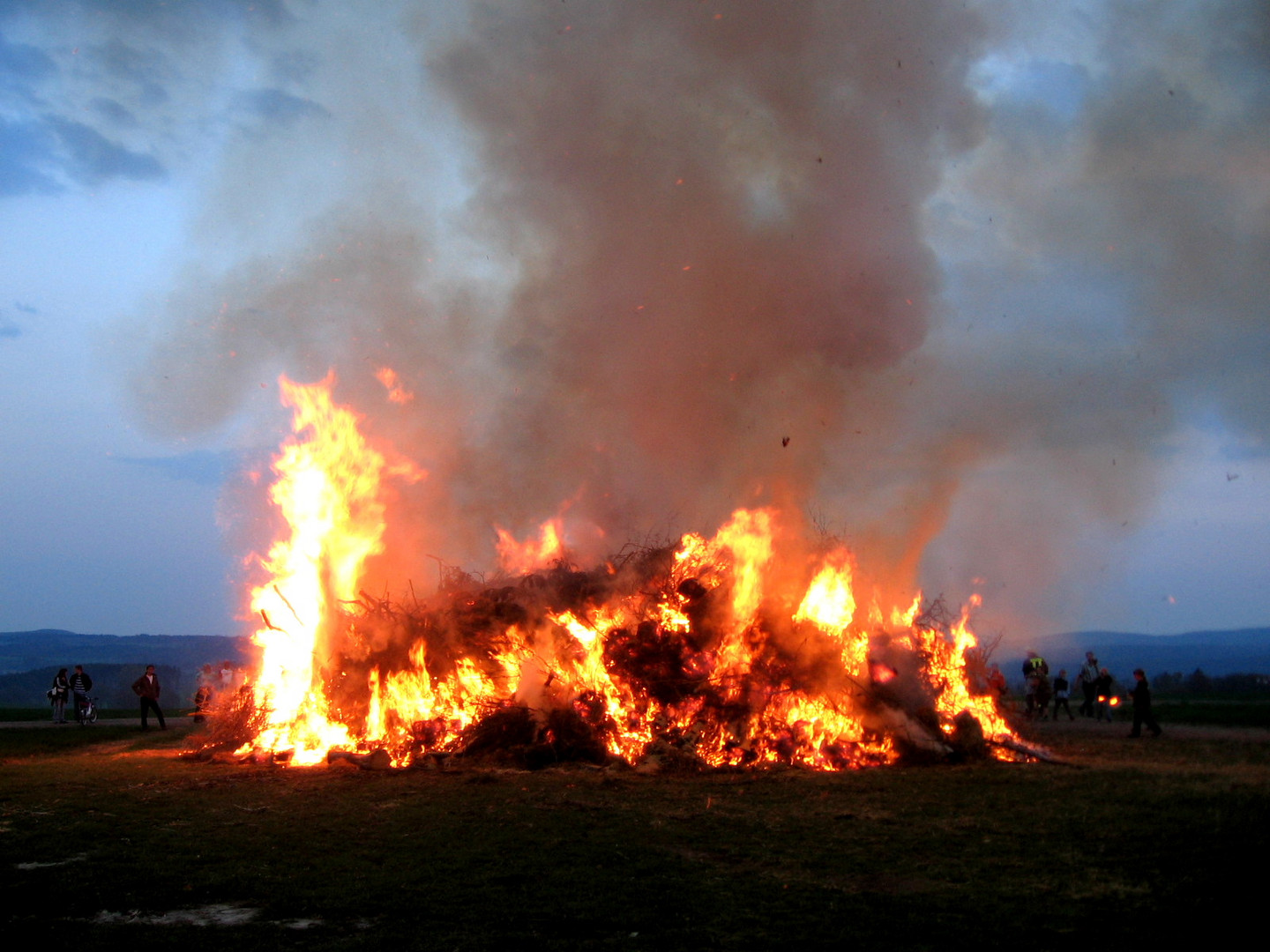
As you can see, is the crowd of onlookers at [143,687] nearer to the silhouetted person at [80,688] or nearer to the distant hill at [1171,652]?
the silhouetted person at [80,688]

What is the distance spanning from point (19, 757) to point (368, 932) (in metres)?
17.0

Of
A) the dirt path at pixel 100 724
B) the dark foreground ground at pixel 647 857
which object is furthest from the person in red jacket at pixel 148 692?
the dark foreground ground at pixel 647 857

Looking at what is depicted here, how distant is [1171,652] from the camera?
149500mm

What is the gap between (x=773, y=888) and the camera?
831 cm

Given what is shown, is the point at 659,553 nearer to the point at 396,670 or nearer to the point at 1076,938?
the point at 396,670

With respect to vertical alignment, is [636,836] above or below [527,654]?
below

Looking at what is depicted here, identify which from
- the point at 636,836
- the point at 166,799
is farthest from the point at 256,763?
the point at 636,836

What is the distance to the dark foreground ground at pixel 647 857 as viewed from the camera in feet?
23.4

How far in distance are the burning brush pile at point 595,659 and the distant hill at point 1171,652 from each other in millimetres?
76578

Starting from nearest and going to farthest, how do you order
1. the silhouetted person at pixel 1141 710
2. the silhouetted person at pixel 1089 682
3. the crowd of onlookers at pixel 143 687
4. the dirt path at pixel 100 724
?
the silhouetted person at pixel 1141 710, the silhouetted person at pixel 1089 682, the crowd of onlookers at pixel 143 687, the dirt path at pixel 100 724

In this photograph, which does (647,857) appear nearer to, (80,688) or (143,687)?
(143,687)

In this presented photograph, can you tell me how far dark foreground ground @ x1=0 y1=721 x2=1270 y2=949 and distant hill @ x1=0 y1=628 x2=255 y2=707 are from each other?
5898 centimetres

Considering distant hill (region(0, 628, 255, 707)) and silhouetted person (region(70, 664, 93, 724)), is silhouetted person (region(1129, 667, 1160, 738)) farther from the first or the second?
distant hill (region(0, 628, 255, 707))

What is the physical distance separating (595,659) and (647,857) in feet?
27.5
